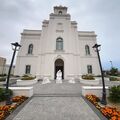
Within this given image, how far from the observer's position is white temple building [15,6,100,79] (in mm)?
21625

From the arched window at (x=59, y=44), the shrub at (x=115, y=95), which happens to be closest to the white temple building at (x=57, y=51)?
the arched window at (x=59, y=44)

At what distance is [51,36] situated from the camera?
2308 cm

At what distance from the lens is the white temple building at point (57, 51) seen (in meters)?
21.6

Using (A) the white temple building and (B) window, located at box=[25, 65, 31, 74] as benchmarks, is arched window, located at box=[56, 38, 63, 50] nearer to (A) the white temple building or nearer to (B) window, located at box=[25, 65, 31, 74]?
(A) the white temple building

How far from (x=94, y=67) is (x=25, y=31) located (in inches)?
746

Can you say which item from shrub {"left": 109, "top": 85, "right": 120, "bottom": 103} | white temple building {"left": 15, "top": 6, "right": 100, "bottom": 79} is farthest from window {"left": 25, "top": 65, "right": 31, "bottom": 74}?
shrub {"left": 109, "top": 85, "right": 120, "bottom": 103}

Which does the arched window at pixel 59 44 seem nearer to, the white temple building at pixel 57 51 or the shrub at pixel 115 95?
the white temple building at pixel 57 51

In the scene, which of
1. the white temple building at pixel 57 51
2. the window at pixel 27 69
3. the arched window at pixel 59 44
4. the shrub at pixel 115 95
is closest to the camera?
the shrub at pixel 115 95

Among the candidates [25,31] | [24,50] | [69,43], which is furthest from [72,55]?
[25,31]

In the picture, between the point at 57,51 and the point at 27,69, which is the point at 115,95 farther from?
the point at 27,69

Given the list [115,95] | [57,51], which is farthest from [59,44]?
[115,95]

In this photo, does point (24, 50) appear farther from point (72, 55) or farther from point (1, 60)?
point (1, 60)

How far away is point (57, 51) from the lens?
868 inches

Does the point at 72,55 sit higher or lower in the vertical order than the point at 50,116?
higher
